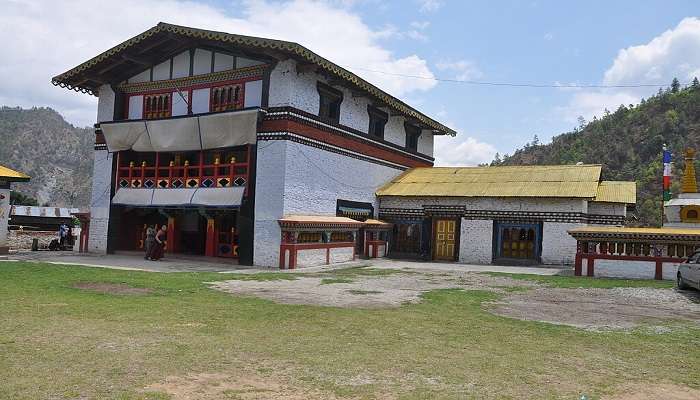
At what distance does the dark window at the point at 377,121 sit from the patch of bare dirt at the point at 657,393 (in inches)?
830

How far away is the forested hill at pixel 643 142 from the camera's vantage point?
229 ft

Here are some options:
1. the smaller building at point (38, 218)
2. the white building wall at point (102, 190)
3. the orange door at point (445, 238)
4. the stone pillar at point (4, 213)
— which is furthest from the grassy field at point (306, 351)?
the smaller building at point (38, 218)

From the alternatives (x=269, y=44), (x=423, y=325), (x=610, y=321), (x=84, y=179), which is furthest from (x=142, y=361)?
(x=84, y=179)

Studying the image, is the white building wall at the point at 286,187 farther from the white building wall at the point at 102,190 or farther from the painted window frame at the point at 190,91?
the white building wall at the point at 102,190

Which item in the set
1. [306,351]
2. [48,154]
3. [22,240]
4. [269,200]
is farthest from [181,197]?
[48,154]

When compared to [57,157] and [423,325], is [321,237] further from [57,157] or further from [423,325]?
[57,157]

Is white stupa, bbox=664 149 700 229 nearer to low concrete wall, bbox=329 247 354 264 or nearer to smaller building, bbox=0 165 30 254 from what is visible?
low concrete wall, bbox=329 247 354 264

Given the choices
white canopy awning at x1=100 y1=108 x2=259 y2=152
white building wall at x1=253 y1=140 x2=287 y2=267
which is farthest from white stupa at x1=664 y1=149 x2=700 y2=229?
white canopy awning at x1=100 y1=108 x2=259 y2=152

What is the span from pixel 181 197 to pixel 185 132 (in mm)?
2496

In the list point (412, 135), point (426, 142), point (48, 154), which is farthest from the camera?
point (48, 154)

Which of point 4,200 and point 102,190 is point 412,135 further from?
point 4,200

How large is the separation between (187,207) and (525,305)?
546 inches

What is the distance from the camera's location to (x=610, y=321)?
394 inches

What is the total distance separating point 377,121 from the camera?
90.0 ft
